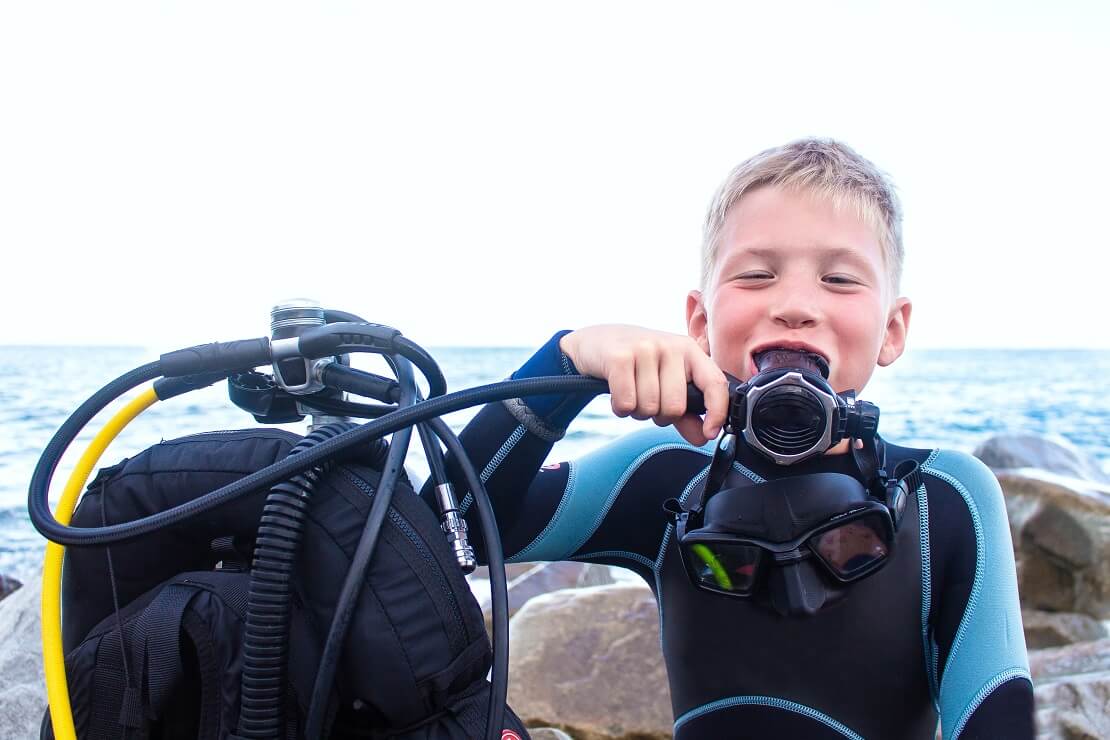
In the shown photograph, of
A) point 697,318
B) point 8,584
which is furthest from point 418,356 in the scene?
point 8,584

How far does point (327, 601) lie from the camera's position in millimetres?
1106

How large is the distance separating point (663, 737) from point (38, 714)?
261cm

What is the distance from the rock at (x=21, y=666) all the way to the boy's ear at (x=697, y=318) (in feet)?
8.63

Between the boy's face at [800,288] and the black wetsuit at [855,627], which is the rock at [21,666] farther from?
the boy's face at [800,288]

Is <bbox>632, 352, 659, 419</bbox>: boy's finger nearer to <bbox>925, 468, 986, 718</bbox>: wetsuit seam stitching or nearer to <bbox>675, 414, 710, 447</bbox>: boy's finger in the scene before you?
<bbox>675, 414, 710, 447</bbox>: boy's finger

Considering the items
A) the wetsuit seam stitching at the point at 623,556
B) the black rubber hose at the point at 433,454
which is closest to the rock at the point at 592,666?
the wetsuit seam stitching at the point at 623,556

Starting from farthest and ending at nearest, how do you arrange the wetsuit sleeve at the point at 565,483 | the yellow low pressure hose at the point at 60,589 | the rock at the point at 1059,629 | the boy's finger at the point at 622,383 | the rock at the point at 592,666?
the rock at the point at 1059,629 < the rock at the point at 592,666 < the wetsuit sleeve at the point at 565,483 < the boy's finger at the point at 622,383 < the yellow low pressure hose at the point at 60,589

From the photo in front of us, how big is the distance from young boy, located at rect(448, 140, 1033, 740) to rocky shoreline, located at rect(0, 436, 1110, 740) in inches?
73.6

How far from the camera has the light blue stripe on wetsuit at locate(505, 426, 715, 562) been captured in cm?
191

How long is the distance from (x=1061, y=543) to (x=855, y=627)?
15.9ft

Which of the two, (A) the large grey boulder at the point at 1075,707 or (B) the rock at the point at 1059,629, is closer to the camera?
(A) the large grey boulder at the point at 1075,707

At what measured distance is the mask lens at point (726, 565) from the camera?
1.39m

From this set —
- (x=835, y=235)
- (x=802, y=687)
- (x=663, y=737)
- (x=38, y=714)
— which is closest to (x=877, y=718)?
(x=802, y=687)

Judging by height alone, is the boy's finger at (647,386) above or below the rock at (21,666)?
above
